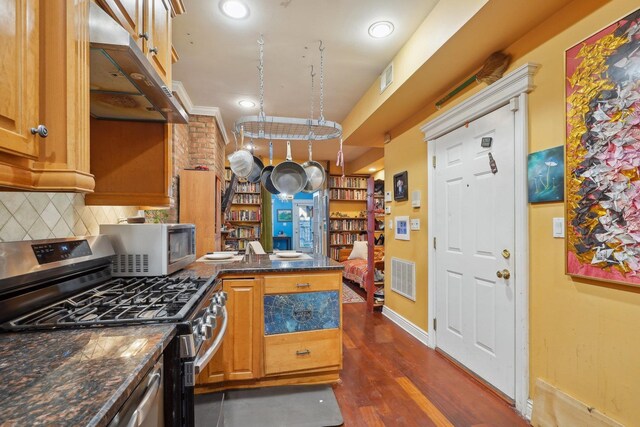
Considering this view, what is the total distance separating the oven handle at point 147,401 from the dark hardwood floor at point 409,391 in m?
1.36

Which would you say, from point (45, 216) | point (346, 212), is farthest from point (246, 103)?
point (346, 212)

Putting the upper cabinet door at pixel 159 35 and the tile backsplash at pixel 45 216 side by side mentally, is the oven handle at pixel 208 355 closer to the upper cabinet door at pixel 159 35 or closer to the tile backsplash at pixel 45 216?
the tile backsplash at pixel 45 216

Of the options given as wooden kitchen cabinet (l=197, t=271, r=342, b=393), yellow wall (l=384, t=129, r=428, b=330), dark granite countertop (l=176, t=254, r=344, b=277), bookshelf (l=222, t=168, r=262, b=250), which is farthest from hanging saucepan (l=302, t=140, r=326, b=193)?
bookshelf (l=222, t=168, r=262, b=250)

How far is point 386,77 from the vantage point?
269 cm

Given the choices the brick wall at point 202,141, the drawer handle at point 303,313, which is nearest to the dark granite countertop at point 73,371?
the drawer handle at point 303,313

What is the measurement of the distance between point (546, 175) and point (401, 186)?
5.58ft

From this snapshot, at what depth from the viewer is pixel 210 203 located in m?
3.37

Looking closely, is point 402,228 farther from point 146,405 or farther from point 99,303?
point 146,405

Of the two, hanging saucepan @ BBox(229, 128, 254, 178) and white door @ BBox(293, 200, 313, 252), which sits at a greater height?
hanging saucepan @ BBox(229, 128, 254, 178)

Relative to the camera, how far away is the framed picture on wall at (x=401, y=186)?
3199 mm

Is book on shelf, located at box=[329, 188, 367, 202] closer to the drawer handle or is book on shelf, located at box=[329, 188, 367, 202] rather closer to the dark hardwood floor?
the dark hardwood floor

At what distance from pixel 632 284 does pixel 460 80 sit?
1.81m

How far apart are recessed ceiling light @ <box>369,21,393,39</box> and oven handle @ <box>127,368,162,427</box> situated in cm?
247

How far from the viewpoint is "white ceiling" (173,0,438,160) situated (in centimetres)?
198
